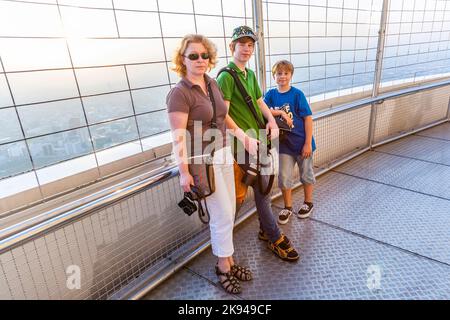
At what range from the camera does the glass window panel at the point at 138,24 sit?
75.8 inches

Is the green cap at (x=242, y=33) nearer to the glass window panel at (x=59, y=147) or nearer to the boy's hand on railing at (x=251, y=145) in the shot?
the boy's hand on railing at (x=251, y=145)

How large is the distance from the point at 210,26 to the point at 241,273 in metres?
2.02

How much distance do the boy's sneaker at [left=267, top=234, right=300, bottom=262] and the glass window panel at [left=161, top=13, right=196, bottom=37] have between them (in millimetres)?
1833

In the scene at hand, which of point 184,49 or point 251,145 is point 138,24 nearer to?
point 184,49

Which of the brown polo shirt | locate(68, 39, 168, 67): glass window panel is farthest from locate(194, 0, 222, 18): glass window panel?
the brown polo shirt

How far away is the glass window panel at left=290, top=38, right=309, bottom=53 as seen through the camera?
300 cm

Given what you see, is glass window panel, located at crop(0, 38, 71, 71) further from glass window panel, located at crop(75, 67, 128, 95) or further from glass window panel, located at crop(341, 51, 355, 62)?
glass window panel, located at crop(341, 51, 355, 62)

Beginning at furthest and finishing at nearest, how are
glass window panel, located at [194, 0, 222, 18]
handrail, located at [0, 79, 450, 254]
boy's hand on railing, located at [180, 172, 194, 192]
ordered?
glass window panel, located at [194, 0, 222, 18], boy's hand on railing, located at [180, 172, 194, 192], handrail, located at [0, 79, 450, 254]

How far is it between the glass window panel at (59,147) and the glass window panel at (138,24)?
77cm

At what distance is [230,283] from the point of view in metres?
1.92

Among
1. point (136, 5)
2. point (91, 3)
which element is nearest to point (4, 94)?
point (91, 3)

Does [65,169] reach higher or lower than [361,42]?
lower

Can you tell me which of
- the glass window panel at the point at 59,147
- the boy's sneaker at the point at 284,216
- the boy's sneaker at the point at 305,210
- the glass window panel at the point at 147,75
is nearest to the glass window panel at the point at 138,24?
the glass window panel at the point at 147,75

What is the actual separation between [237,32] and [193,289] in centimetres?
180
